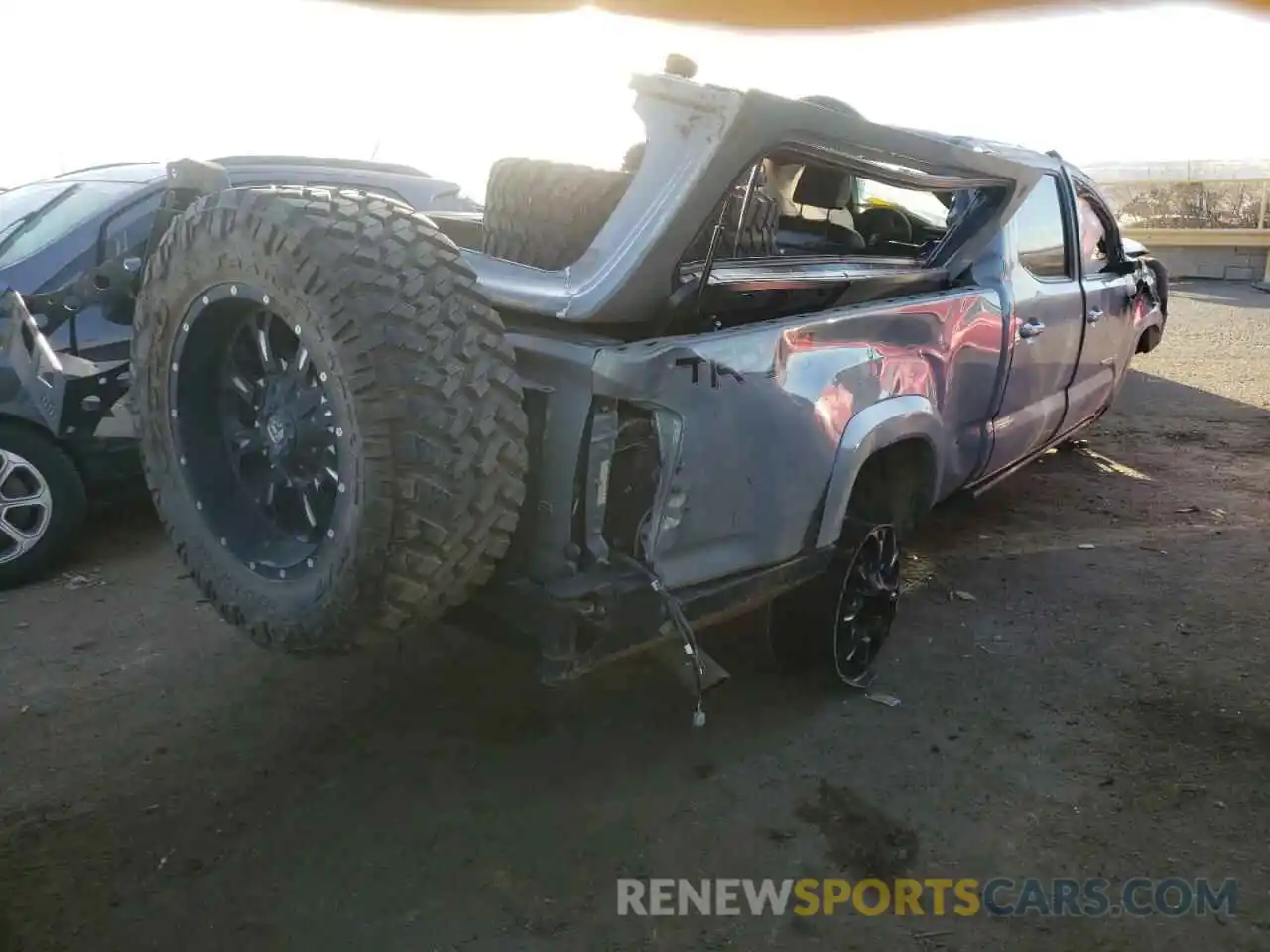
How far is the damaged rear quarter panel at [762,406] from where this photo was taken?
2.54 m

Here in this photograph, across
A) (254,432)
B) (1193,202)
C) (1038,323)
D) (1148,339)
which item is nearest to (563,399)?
(254,432)

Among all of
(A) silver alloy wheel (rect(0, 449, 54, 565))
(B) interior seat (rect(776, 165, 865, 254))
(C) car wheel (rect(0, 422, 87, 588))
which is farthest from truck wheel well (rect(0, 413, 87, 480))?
(B) interior seat (rect(776, 165, 865, 254))

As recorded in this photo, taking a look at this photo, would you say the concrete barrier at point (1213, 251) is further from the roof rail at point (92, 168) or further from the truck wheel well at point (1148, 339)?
the roof rail at point (92, 168)

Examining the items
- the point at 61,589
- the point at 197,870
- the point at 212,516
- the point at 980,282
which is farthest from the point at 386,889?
the point at 980,282

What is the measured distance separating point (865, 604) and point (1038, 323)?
1665 mm

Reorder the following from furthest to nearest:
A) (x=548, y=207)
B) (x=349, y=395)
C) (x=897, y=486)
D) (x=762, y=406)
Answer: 1. (x=897, y=486)
2. (x=548, y=207)
3. (x=762, y=406)
4. (x=349, y=395)

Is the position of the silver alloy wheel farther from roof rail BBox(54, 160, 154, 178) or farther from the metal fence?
the metal fence

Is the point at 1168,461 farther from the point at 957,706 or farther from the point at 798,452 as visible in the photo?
the point at 798,452

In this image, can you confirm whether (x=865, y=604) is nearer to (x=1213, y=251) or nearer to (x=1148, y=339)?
(x=1148, y=339)

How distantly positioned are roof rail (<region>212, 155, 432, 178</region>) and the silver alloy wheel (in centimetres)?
193

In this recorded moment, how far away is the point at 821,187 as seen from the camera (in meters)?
4.28

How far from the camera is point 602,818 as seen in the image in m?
2.84

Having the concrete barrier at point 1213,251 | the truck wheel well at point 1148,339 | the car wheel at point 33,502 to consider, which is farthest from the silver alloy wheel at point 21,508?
the concrete barrier at point 1213,251

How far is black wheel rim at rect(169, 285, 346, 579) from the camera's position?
8.55 feet
